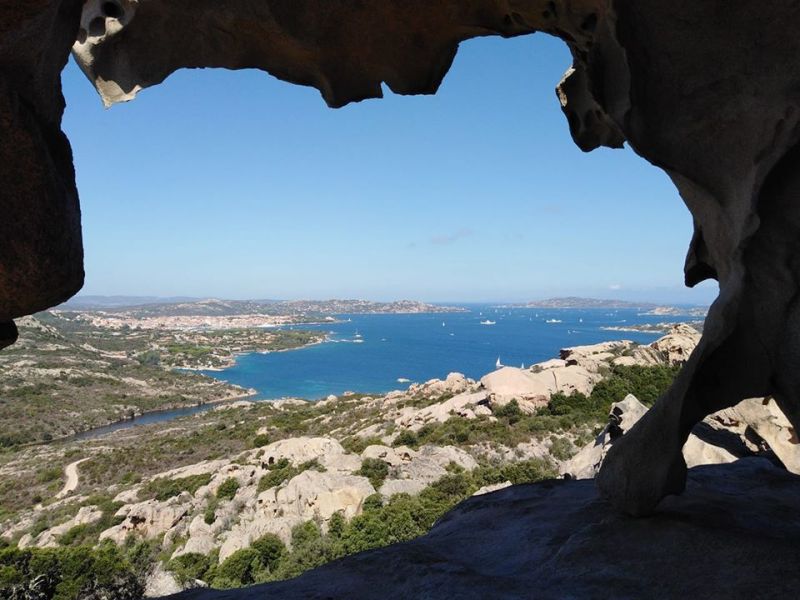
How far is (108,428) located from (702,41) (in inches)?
A: 2778

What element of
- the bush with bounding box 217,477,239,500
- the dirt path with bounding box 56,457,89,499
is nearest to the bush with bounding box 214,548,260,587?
the bush with bounding box 217,477,239,500

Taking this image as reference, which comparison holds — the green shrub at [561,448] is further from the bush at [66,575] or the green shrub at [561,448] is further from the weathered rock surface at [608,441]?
the bush at [66,575]

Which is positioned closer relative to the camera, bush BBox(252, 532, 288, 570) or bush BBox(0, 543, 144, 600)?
bush BBox(0, 543, 144, 600)

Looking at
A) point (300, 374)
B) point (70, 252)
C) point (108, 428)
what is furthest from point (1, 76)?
point (300, 374)

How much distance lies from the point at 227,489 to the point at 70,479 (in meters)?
19.6

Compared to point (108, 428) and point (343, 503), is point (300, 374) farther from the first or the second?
point (343, 503)

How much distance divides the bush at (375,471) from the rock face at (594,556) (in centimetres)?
1612

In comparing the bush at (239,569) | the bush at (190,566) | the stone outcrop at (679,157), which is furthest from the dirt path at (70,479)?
the stone outcrop at (679,157)

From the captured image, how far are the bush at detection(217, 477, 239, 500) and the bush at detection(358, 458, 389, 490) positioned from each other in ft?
21.4

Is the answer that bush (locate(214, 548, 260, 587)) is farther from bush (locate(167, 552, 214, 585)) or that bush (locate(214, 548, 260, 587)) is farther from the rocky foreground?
bush (locate(167, 552, 214, 585))

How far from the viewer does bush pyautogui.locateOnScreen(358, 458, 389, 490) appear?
65.1ft

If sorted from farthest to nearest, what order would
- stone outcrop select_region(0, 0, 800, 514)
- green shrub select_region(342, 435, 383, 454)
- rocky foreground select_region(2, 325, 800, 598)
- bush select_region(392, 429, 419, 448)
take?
green shrub select_region(342, 435, 383, 454) → bush select_region(392, 429, 419, 448) → rocky foreground select_region(2, 325, 800, 598) → stone outcrop select_region(0, 0, 800, 514)

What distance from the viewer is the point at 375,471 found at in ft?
67.7

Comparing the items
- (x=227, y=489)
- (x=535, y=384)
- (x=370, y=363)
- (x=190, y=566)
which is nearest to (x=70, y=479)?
(x=227, y=489)
